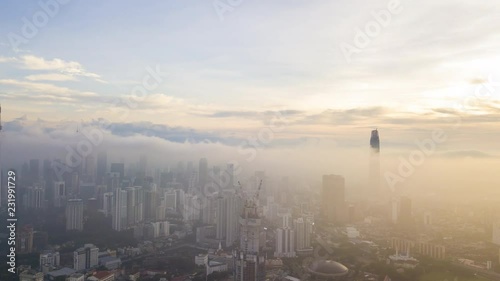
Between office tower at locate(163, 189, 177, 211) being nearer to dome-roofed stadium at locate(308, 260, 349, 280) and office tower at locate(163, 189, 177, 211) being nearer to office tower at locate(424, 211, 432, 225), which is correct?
dome-roofed stadium at locate(308, 260, 349, 280)

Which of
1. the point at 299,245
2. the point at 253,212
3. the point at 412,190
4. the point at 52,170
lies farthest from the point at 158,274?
the point at 412,190

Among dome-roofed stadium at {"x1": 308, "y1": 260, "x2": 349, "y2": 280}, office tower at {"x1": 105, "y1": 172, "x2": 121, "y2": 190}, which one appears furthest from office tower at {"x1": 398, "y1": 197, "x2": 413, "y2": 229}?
office tower at {"x1": 105, "y1": 172, "x2": 121, "y2": 190}

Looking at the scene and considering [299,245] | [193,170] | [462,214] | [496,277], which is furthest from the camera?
[193,170]

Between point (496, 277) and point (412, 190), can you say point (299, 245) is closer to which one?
point (496, 277)

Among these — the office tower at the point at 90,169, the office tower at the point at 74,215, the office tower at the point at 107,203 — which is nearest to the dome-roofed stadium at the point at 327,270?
the office tower at the point at 74,215

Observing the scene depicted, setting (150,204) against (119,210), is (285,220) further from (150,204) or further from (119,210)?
(119,210)

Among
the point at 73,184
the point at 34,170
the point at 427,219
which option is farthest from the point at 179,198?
the point at 427,219
